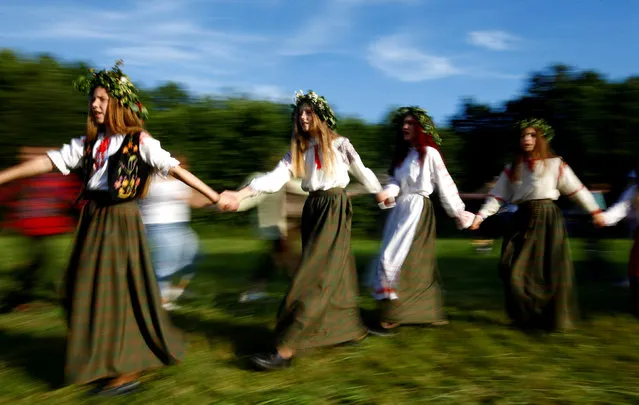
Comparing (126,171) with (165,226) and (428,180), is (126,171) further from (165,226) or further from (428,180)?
(428,180)

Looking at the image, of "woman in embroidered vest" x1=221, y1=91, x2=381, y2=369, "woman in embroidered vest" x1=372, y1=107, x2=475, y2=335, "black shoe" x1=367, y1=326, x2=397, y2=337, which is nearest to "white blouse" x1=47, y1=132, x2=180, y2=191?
"woman in embroidered vest" x1=221, y1=91, x2=381, y2=369

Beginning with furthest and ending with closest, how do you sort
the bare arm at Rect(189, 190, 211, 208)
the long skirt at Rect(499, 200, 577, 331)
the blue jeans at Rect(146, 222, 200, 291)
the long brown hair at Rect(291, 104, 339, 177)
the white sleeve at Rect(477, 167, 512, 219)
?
the bare arm at Rect(189, 190, 211, 208), the blue jeans at Rect(146, 222, 200, 291), the white sleeve at Rect(477, 167, 512, 219), the long skirt at Rect(499, 200, 577, 331), the long brown hair at Rect(291, 104, 339, 177)

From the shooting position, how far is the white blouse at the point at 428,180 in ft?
16.6

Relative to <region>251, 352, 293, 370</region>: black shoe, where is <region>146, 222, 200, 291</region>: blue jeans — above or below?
above

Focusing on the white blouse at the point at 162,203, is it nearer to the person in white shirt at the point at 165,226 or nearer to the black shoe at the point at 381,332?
the person in white shirt at the point at 165,226

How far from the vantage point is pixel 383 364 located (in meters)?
4.16

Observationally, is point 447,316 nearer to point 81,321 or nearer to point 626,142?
point 81,321

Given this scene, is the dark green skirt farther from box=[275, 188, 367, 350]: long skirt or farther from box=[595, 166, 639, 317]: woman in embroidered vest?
box=[595, 166, 639, 317]: woman in embroidered vest

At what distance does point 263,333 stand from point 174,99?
11.2 m


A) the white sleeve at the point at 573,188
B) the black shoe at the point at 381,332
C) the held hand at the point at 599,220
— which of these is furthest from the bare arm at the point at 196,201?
the held hand at the point at 599,220

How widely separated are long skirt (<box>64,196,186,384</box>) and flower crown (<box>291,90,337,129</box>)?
1476mm

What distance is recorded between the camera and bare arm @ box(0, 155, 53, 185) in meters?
3.82

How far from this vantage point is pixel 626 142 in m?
13.0

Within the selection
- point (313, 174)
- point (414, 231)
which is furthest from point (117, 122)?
point (414, 231)
